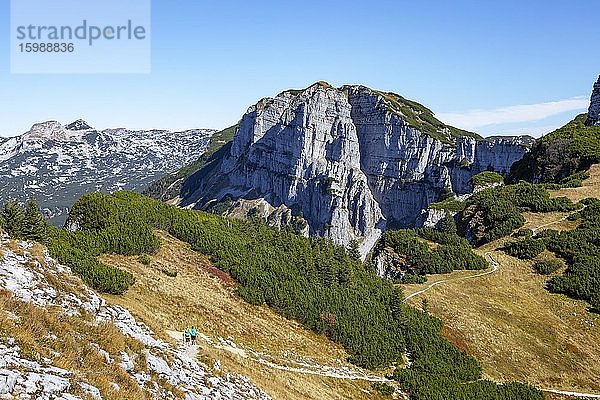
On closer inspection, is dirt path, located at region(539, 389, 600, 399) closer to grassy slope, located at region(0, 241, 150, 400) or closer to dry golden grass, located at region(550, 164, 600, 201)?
grassy slope, located at region(0, 241, 150, 400)

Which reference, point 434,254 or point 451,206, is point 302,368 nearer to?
point 434,254

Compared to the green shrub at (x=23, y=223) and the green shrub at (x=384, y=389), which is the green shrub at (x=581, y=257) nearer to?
the green shrub at (x=384, y=389)

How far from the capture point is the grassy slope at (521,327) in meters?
44.6

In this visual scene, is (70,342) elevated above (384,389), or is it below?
above

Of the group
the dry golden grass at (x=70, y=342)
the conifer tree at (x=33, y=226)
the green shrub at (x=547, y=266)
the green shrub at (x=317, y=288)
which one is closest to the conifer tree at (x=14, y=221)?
the conifer tree at (x=33, y=226)

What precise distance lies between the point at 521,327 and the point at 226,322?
3435cm

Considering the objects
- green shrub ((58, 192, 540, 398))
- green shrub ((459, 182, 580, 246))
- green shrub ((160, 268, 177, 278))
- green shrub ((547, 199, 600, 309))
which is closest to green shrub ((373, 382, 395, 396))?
green shrub ((58, 192, 540, 398))

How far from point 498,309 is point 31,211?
162 ft

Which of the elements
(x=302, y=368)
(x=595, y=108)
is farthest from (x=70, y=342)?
(x=595, y=108)

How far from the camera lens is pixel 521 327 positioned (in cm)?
5172

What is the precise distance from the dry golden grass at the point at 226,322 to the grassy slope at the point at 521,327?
56.5 feet

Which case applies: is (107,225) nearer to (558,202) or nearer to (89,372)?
(89,372)

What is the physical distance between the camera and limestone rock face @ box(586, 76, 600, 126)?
150000mm

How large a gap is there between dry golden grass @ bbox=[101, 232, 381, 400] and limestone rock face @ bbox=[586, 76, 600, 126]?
5719 inches
